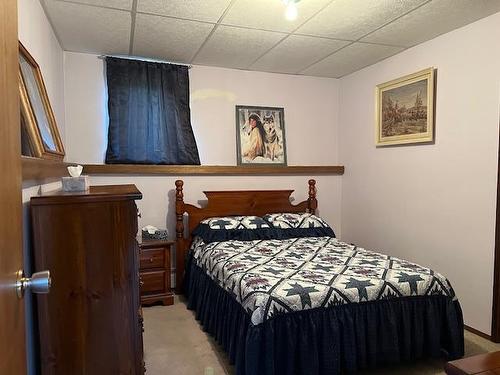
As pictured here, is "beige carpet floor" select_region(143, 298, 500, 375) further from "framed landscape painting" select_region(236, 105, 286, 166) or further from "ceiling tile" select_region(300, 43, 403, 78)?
"ceiling tile" select_region(300, 43, 403, 78)

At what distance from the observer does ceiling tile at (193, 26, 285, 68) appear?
297cm

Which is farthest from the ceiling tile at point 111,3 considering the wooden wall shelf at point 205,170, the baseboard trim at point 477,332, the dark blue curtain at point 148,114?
the baseboard trim at point 477,332

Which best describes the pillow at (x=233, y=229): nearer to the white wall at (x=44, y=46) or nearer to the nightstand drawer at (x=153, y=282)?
the nightstand drawer at (x=153, y=282)

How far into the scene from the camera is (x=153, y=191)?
372 centimetres

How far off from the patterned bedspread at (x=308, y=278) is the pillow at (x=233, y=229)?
0.32m

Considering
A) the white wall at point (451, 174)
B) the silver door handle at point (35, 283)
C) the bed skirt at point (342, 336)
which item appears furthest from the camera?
the white wall at point (451, 174)

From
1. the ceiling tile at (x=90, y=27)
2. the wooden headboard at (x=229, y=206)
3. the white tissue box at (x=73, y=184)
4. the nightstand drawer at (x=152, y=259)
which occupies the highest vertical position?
the ceiling tile at (x=90, y=27)

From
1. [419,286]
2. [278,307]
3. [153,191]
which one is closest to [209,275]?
[278,307]

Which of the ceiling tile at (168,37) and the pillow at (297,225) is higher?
the ceiling tile at (168,37)

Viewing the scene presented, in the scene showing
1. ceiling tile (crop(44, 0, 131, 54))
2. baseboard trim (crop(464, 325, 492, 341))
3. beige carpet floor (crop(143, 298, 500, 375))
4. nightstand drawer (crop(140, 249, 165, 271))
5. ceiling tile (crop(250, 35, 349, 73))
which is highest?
ceiling tile (crop(44, 0, 131, 54))

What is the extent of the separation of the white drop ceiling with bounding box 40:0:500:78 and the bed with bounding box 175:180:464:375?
1813 millimetres

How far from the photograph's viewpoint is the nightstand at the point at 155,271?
10.9 ft

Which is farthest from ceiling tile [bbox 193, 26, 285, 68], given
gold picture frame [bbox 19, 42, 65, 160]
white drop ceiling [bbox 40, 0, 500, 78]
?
gold picture frame [bbox 19, 42, 65, 160]

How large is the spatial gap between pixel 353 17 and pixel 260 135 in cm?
169
